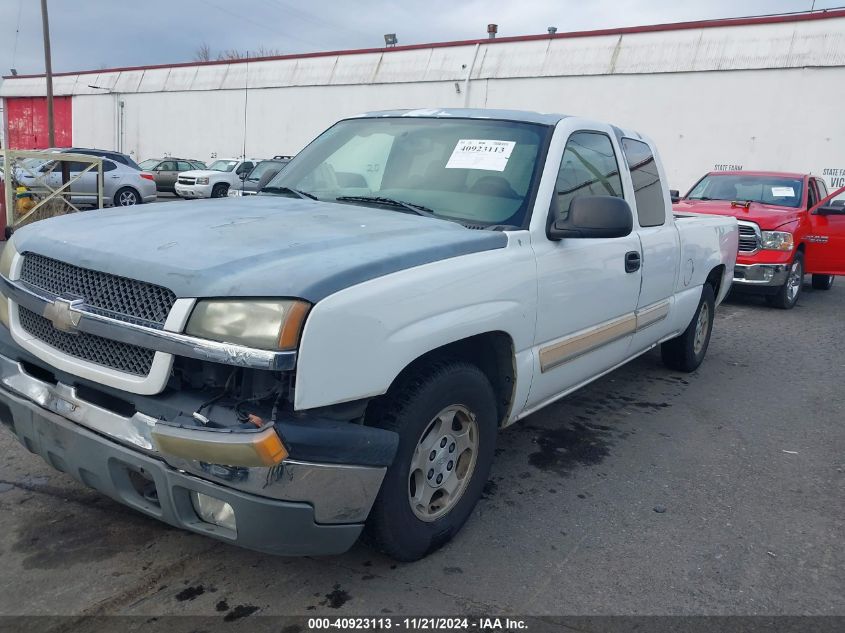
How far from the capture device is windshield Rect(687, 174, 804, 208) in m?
10.3

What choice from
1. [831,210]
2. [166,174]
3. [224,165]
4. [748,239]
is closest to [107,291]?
[748,239]

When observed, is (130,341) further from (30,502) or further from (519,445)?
(519,445)

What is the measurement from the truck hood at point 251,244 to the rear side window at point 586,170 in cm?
74

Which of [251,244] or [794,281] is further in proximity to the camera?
[794,281]

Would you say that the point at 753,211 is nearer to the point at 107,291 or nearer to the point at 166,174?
the point at 107,291

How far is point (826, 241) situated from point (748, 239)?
53.6 inches

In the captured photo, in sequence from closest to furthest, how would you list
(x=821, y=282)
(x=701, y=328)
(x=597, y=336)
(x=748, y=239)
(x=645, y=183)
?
(x=597, y=336), (x=645, y=183), (x=701, y=328), (x=748, y=239), (x=821, y=282)

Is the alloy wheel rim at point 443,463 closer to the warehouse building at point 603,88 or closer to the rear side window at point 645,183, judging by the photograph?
the rear side window at point 645,183

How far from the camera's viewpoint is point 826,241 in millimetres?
10000

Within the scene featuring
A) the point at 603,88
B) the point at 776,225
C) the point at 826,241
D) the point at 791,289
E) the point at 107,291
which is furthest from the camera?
the point at 603,88

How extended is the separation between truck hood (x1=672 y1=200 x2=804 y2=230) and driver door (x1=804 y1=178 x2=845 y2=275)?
32 cm

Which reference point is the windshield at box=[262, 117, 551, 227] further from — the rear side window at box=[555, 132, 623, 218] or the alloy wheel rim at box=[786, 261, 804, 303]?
the alloy wheel rim at box=[786, 261, 804, 303]

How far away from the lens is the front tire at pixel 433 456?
2.62 m

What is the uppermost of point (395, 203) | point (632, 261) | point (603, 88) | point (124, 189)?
point (603, 88)
